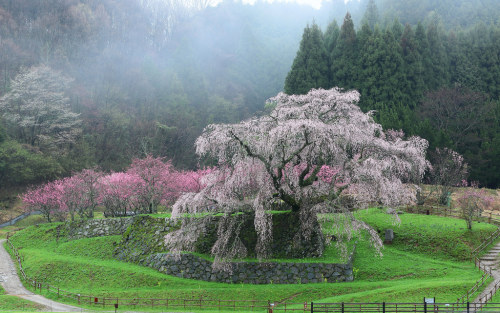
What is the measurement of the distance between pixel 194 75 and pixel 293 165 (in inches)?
2198

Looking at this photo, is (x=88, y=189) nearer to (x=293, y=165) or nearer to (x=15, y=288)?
(x=15, y=288)

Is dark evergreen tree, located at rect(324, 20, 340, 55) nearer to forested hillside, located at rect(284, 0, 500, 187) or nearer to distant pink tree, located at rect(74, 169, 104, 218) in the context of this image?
forested hillside, located at rect(284, 0, 500, 187)

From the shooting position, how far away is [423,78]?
163ft

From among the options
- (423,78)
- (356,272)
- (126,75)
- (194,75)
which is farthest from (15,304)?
(194,75)

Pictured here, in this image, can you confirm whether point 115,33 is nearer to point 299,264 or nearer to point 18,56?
point 18,56

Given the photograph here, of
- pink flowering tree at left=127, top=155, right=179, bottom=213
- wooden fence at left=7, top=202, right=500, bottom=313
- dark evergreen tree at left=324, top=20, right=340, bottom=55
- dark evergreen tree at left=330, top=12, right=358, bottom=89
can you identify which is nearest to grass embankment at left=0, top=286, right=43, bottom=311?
wooden fence at left=7, top=202, right=500, bottom=313

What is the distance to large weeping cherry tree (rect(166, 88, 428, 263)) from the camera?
19.6 metres

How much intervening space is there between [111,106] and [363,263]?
166ft

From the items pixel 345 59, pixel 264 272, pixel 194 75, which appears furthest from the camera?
pixel 194 75

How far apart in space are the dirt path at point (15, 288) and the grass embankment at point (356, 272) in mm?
880

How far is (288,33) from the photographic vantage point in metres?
89.9

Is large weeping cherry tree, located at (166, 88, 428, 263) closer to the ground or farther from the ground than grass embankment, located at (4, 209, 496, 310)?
farther from the ground

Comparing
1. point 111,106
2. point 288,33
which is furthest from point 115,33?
point 288,33

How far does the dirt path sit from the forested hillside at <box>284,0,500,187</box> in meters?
33.5
